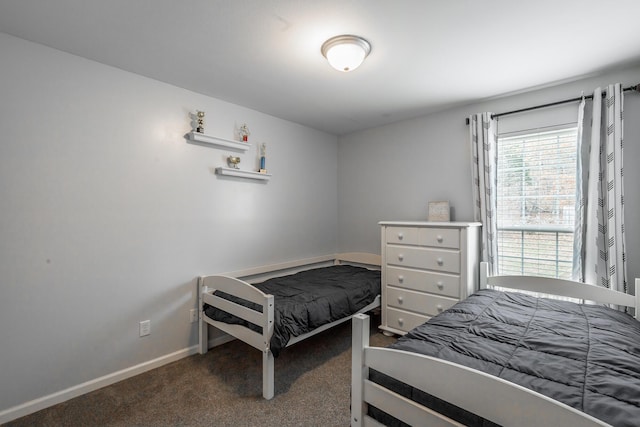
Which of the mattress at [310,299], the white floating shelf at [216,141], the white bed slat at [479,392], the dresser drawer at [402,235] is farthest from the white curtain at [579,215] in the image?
the white floating shelf at [216,141]

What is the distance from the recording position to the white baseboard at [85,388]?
5.98 ft

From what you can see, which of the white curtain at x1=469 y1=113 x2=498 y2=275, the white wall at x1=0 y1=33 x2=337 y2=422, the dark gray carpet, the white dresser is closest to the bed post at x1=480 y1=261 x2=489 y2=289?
the white dresser

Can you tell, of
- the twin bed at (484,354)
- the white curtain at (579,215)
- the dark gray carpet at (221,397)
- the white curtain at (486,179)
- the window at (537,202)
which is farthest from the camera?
the white curtain at (486,179)

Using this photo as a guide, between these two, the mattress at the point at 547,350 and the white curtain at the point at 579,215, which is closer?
the mattress at the point at 547,350

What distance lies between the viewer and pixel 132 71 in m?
2.30

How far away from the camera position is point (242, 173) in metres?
2.97

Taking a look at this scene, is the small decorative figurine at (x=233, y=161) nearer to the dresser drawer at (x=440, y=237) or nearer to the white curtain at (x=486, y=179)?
the dresser drawer at (x=440, y=237)

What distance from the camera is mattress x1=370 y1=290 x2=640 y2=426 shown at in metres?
0.99

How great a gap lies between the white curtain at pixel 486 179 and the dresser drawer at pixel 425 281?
47 centimetres

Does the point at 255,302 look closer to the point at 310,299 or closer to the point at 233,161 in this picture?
the point at 310,299

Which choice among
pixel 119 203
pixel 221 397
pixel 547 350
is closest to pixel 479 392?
pixel 547 350

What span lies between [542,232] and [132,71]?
12.3ft

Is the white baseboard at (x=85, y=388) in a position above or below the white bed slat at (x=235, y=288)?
below

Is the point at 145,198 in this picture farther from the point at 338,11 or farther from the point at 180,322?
the point at 338,11
